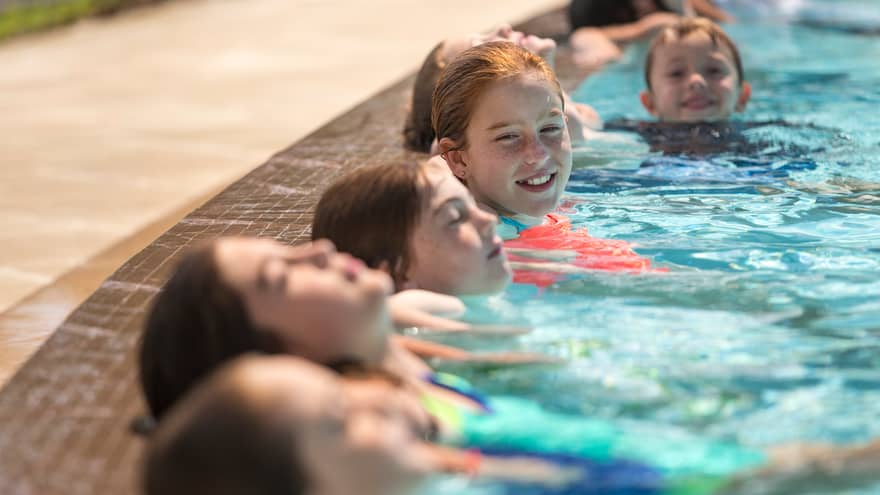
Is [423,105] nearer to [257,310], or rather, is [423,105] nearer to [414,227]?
[414,227]

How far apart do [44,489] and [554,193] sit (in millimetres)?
2146

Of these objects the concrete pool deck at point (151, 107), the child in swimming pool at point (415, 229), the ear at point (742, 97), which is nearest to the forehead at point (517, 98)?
the child in swimming pool at point (415, 229)

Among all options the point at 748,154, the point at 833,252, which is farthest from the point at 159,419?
the point at 748,154

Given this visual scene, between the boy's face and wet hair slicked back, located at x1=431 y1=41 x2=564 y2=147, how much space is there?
6.25ft

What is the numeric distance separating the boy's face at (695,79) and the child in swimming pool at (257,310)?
374cm

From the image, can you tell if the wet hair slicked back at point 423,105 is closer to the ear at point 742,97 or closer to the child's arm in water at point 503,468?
the ear at point 742,97

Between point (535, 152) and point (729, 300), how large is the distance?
0.85 m

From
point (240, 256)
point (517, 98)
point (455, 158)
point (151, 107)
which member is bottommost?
point (151, 107)

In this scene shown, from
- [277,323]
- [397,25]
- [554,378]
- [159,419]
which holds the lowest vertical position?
[397,25]

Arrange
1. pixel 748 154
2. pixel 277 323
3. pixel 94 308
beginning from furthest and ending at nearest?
pixel 748 154, pixel 94 308, pixel 277 323

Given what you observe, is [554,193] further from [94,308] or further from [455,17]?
[455,17]

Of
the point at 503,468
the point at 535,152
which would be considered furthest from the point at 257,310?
the point at 535,152

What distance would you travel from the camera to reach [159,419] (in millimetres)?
2582

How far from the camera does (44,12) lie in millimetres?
12656
